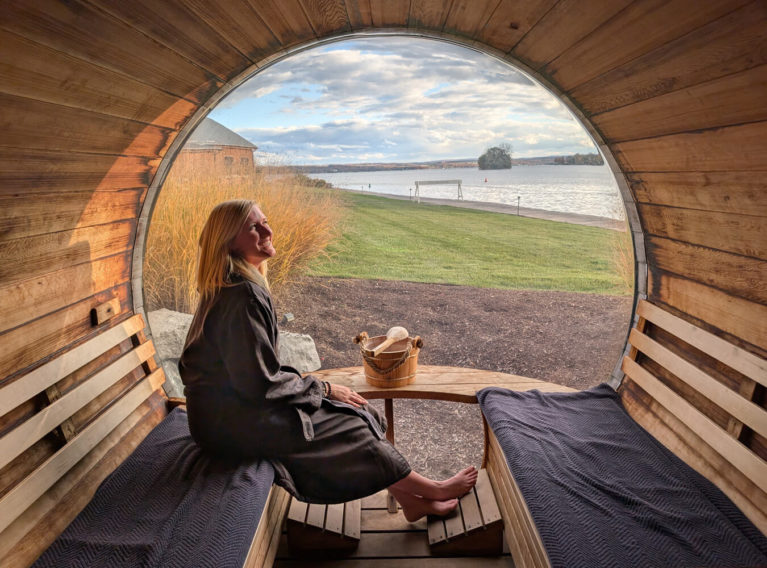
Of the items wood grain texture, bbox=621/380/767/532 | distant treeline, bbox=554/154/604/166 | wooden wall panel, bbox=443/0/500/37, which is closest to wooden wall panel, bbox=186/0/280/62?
wooden wall panel, bbox=443/0/500/37

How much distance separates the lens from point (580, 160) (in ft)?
17.9

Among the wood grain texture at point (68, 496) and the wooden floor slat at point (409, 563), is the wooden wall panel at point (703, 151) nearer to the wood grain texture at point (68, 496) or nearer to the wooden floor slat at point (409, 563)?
the wooden floor slat at point (409, 563)

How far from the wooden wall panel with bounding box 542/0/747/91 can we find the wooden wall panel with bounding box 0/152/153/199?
1.82 metres

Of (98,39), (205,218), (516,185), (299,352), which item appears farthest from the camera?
(516,185)

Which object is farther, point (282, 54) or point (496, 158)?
point (496, 158)

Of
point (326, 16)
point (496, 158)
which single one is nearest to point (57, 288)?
point (326, 16)

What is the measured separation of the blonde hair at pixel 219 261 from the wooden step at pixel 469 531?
1.26 m

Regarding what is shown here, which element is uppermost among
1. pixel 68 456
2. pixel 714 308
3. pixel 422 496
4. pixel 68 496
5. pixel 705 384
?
pixel 714 308

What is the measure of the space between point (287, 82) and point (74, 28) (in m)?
4.05

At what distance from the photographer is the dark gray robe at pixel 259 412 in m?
1.93

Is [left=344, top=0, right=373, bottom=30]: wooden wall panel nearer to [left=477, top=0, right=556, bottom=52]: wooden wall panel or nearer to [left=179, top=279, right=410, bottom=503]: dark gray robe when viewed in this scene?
[left=477, top=0, right=556, bottom=52]: wooden wall panel

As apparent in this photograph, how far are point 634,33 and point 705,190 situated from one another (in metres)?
0.67

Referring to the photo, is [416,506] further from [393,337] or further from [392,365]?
[393,337]

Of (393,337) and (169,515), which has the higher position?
(393,337)
